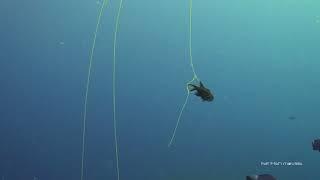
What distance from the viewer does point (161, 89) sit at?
1.52 m

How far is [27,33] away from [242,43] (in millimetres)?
917

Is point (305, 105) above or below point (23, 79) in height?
below

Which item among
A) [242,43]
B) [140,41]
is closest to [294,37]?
[242,43]

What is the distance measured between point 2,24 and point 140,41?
23.8 inches


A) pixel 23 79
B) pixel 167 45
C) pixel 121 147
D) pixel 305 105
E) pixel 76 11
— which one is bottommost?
pixel 121 147

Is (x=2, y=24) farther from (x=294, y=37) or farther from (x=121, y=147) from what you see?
(x=294, y=37)

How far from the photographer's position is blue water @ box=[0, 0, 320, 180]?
150 centimetres

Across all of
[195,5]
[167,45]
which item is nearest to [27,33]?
[167,45]

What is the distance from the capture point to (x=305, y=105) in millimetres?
1501

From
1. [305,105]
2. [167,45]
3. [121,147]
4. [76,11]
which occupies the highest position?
[76,11]

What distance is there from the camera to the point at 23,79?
5.10 ft

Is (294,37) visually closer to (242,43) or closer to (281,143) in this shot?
(242,43)

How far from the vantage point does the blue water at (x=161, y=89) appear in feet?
4.91

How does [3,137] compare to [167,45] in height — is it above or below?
below
